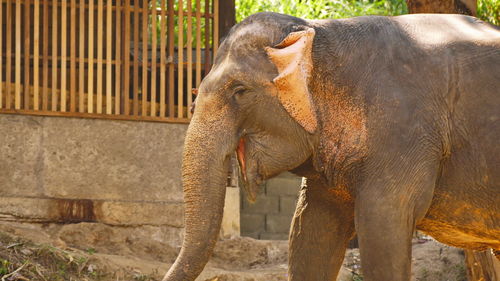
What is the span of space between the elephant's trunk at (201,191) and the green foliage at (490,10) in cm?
825

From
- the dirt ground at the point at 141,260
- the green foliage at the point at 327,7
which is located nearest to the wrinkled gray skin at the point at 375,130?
the dirt ground at the point at 141,260

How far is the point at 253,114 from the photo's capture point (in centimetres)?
552

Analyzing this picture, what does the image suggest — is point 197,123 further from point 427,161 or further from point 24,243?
point 24,243

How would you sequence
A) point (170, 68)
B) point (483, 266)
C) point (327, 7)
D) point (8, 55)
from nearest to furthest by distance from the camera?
point (483, 266), point (8, 55), point (170, 68), point (327, 7)

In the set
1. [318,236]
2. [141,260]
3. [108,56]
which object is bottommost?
[141,260]

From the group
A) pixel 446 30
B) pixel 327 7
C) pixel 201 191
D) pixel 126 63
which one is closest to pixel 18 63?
pixel 126 63

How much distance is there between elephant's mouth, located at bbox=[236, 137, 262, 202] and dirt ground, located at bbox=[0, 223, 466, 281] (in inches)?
118

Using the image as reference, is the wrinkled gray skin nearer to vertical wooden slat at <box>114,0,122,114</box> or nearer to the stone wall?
the stone wall

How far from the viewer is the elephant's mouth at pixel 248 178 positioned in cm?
554

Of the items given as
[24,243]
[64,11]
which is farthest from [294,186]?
[24,243]

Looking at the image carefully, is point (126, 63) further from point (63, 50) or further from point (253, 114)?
point (253, 114)

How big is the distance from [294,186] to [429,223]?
7.69 meters

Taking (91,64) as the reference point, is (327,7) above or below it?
above

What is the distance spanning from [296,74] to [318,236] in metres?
1.00
